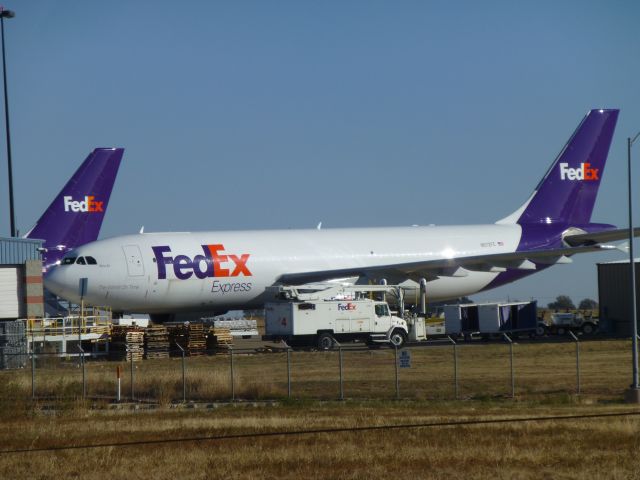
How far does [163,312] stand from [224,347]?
4.06 meters

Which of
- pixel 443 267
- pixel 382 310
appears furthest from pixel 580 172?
pixel 382 310

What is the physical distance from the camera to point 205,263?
170 ft

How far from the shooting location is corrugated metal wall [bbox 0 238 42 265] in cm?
4031

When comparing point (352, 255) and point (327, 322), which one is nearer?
point (327, 322)

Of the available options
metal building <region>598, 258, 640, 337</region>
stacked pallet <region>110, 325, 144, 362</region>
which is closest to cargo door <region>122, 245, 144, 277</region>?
stacked pallet <region>110, 325, 144, 362</region>

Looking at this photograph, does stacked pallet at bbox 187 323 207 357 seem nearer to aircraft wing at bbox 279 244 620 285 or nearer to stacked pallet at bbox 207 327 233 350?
stacked pallet at bbox 207 327 233 350

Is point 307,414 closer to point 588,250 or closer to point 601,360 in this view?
point 601,360

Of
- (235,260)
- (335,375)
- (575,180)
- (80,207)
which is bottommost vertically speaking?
(335,375)

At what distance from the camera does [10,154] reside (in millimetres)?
59094

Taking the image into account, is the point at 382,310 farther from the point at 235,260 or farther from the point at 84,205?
the point at 84,205

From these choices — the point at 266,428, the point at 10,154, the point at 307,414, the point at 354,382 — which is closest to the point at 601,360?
the point at 354,382

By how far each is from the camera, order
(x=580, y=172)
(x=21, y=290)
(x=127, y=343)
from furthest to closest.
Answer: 1. (x=580, y=172)
2. (x=127, y=343)
3. (x=21, y=290)

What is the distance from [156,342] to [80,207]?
1270 cm

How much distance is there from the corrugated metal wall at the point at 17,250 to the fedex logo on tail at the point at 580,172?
1284 inches
